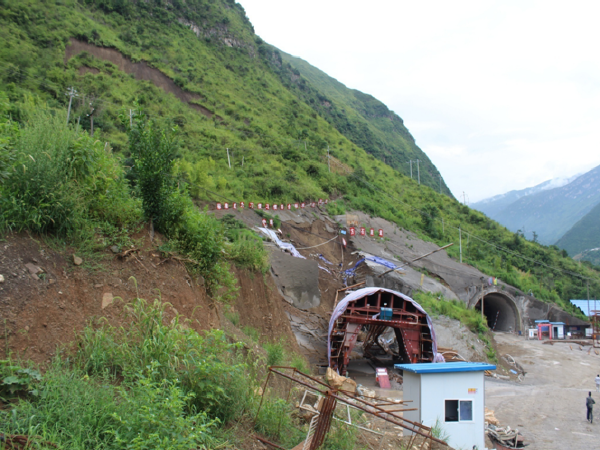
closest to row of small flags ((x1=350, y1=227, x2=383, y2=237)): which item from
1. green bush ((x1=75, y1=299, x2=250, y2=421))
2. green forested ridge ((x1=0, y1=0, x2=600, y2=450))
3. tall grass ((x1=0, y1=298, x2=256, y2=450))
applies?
green forested ridge ((x1=0, y1=0, x2=600, y2=450))

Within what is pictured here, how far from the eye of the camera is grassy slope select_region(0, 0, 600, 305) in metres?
37.8

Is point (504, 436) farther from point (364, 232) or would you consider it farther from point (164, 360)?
point (364, 232)

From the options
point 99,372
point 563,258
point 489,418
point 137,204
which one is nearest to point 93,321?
point 99,372

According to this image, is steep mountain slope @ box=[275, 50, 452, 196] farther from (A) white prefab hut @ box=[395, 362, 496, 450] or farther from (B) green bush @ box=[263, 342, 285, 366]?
(B) green bush @ box=[263, 342, 285, 366]

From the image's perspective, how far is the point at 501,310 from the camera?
40812 mm

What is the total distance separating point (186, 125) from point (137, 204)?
1621 inches

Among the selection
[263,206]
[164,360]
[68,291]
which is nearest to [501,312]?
[263,206]

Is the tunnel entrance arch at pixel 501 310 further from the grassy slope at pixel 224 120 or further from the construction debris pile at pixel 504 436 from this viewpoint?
the construction debris pile at pixel 504 436

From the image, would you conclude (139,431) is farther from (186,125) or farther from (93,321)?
(186,125)

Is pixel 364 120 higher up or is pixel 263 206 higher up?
pixel 364 120

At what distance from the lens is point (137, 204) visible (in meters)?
7.31

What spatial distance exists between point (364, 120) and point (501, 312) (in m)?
94.2

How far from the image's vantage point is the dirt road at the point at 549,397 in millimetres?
13964

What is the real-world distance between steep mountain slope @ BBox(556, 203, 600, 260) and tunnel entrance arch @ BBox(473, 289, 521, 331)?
339 ft
